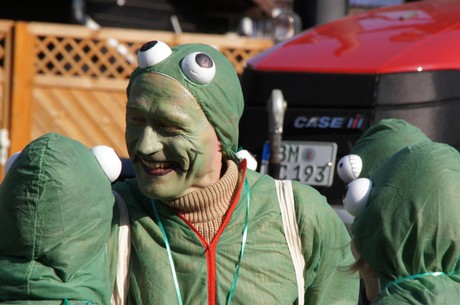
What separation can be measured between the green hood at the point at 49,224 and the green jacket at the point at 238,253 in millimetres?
300

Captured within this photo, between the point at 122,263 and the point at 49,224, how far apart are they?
42cm

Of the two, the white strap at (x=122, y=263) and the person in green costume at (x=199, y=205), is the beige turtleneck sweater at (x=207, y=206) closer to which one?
the person in green costume at (x=199, y=205)

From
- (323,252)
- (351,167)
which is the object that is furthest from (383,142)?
(323,252)

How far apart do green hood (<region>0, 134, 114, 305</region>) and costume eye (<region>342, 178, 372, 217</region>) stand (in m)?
0.67

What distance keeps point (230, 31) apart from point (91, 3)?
3.83m

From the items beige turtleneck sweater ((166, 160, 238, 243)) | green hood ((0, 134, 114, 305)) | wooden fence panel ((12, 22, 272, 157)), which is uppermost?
green hood ((0, 134, 114, 305))

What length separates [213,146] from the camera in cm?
333

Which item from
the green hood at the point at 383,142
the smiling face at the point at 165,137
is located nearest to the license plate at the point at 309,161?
the green hood at the point at 383,142

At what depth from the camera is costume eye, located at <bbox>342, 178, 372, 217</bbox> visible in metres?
2.75

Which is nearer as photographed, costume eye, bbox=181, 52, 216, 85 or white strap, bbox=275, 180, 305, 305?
costume eye, bbox=181, 52, 216, 85

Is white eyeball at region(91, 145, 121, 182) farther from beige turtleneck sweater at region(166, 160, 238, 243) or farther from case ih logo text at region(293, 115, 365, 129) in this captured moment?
case ih logo text at region(293, 115, 365, 129)

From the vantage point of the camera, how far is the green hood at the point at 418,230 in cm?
254

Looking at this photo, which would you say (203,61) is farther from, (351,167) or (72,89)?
(72,89)

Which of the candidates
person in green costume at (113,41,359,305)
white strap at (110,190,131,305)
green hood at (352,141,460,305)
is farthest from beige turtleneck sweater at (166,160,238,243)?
green hood at (352,141,460,305)
